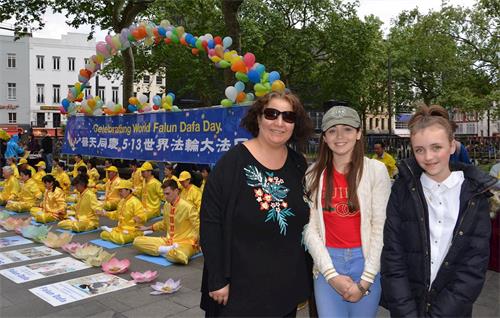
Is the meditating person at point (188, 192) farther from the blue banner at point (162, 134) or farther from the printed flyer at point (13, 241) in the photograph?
the printed flyer at point (13, 241)

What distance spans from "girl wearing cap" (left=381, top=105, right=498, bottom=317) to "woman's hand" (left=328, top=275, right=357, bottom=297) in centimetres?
19

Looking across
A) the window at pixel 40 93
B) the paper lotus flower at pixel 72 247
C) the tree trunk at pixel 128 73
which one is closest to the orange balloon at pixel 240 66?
the paper lotus flower at pixel 72 247

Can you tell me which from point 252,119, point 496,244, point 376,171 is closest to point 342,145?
point 376,171

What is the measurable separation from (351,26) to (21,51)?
31875 millimetres

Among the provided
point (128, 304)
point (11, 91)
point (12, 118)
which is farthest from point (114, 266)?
point (11, 91)

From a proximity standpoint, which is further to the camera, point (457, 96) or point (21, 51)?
point (21, 51)

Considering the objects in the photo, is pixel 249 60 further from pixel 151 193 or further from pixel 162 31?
pixel 151 193

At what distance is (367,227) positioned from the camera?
243 cm

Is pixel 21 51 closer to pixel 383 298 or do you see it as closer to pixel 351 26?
pixel 351 26

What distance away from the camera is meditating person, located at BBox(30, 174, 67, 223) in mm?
9062

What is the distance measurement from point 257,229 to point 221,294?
0.39m

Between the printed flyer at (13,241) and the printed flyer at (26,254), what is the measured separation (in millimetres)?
506

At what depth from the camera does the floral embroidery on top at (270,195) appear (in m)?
2.29

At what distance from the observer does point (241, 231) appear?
2.26 m
